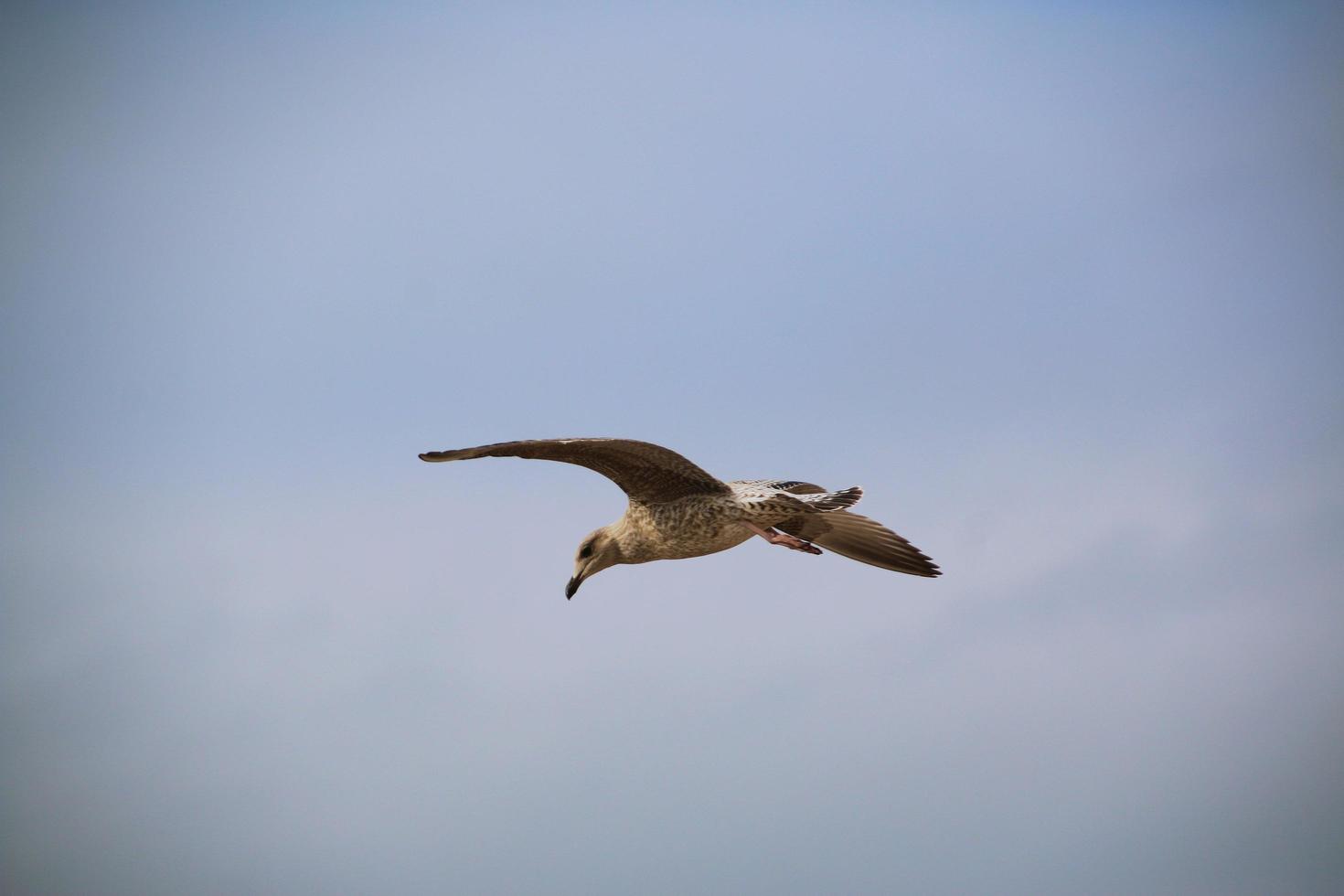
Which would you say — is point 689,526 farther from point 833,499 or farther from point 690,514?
point 833,499

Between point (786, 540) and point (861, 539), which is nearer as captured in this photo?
point (786, 540)

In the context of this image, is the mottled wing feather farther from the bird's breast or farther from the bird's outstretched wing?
the bird's outstretched wing

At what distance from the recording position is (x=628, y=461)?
12.9 m

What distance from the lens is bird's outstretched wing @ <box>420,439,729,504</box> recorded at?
455 inches

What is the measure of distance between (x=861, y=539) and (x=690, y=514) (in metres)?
2.68

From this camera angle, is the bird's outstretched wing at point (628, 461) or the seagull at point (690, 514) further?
the seagull at point (690, 514)

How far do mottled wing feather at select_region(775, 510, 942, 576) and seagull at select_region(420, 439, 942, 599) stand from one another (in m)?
0.01

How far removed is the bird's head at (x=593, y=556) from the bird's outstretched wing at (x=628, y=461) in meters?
0.69

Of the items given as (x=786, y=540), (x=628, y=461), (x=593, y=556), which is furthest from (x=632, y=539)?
(x=786, y=540)

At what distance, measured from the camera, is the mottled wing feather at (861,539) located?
1491 centimetres

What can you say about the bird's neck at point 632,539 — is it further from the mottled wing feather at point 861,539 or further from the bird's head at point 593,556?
the mottled wing feather at point 861,539

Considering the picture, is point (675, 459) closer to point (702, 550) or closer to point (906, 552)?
point (702, 550)

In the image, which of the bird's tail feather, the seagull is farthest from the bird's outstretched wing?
the bird's tail feather

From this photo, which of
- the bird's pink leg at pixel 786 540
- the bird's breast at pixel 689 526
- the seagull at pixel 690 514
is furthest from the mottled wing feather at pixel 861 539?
the bird's pink leg at pixel 786 540
